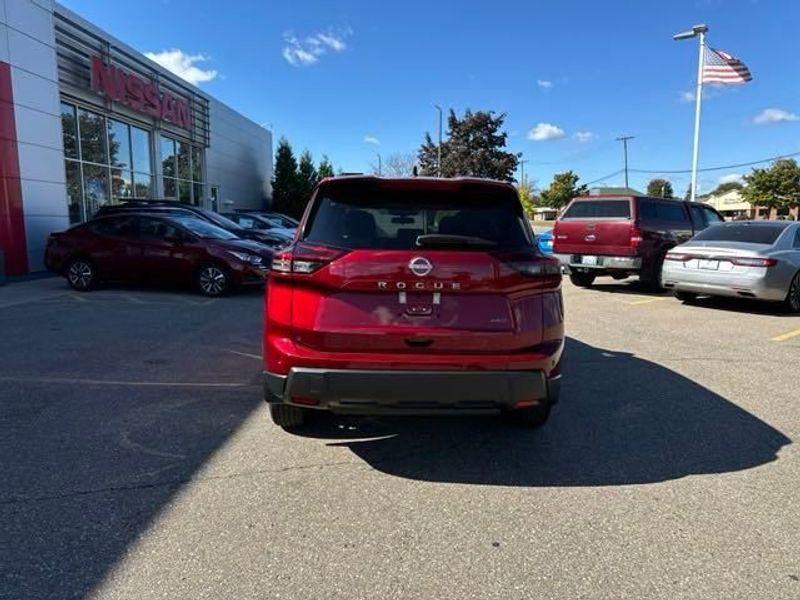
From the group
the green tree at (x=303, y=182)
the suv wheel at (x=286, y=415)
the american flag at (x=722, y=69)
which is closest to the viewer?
the suv wheel at (x=286, y=415)

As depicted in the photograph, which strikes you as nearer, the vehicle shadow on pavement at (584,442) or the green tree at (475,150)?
the vehicle shadow on pavement at (584,442)

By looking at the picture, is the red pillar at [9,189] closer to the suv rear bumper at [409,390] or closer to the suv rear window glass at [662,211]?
the suv rear bumper at [409,390]

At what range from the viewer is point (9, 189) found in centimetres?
1386

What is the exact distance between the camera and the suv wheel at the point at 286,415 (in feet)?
13.9

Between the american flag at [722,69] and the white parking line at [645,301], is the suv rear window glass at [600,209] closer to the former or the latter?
the white parking line at [645,301]

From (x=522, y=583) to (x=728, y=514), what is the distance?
140 centimetres

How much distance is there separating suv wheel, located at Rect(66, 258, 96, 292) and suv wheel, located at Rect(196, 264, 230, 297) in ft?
7.56

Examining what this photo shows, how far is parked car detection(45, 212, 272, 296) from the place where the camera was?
11.5m

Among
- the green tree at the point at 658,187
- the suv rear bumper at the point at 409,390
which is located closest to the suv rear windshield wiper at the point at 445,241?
the suv rear bumper at the point at 409,390

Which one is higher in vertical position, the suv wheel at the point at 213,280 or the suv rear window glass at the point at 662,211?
the suv rear window glass at the point at 662,211

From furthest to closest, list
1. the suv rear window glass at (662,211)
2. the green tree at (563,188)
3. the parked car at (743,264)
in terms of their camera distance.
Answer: the green tree at (563,188) < the suv rear window glass at (662,211) < the parked car at (743,264)

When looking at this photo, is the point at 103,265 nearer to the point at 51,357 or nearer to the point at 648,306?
the point at 51,357

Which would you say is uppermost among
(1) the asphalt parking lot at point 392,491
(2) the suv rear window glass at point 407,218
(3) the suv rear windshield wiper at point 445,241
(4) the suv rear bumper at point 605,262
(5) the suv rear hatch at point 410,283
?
(2) the suv rear window glass at point 407,218

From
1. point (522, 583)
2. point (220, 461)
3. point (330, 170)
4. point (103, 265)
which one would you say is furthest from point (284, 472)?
point (330, 170)
